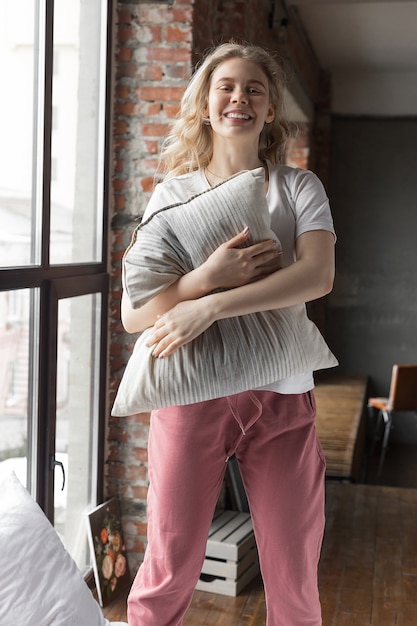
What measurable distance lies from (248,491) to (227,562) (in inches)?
49.7

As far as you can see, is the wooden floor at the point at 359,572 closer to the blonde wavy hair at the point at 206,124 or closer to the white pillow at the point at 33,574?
the white pillow at the point at 33,574

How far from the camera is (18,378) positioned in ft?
8.30

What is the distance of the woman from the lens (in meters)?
1.91

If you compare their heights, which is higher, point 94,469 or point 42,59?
point 42,59

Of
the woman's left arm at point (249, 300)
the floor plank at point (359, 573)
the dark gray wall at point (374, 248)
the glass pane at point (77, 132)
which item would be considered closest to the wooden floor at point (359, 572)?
the floor plank at point (359, 573)

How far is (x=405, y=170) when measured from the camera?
332 inches

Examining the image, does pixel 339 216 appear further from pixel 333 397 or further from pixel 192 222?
pixel 192 222

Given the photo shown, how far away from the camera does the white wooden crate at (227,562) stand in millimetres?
3211

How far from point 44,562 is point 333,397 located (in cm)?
537

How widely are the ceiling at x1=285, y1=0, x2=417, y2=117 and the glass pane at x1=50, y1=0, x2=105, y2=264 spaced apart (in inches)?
89.9

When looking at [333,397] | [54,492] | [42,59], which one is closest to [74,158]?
[42,59]

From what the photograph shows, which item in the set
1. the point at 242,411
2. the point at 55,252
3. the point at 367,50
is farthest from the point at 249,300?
the point at 367,50

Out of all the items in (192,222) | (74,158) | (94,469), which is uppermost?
(74,158)

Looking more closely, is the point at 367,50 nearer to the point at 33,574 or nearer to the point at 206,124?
the point at 206,124
